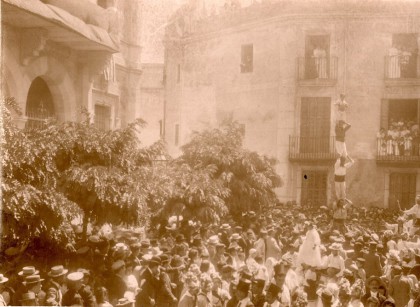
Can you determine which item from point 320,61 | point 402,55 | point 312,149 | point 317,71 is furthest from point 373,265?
point 320,61

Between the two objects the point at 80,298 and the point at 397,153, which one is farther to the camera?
the point at 397,153

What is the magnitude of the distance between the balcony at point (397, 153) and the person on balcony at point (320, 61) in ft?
8.64

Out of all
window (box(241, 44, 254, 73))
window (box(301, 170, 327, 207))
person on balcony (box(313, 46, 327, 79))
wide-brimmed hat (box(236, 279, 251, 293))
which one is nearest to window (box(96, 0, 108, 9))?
window (box(241, 44, 254, 73))

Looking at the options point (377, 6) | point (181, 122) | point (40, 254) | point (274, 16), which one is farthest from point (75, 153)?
point (377, 6)

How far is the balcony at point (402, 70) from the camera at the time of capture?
13227 millimetres

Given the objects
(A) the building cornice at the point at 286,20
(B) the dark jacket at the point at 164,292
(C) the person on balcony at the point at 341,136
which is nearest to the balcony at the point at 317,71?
(A) the building cornice at the point at 286,20

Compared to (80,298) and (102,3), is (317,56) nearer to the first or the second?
(102,3)

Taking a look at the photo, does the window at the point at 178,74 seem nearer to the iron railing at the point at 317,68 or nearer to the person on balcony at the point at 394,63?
the iron railing at the point at 317,68

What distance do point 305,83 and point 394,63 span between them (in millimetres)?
2740

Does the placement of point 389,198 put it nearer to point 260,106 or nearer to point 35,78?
point 260,106

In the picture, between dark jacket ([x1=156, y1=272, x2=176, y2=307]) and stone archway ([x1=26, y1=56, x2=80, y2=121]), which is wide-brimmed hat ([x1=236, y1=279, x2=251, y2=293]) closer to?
dark jacket ([x1=156, y1=272, x2=176, y2=307])

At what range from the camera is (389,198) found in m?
13.0

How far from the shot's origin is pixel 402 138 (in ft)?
40.9

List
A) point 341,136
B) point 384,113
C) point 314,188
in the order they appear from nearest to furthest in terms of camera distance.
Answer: point 341,136
point 384,113
point 314,188
